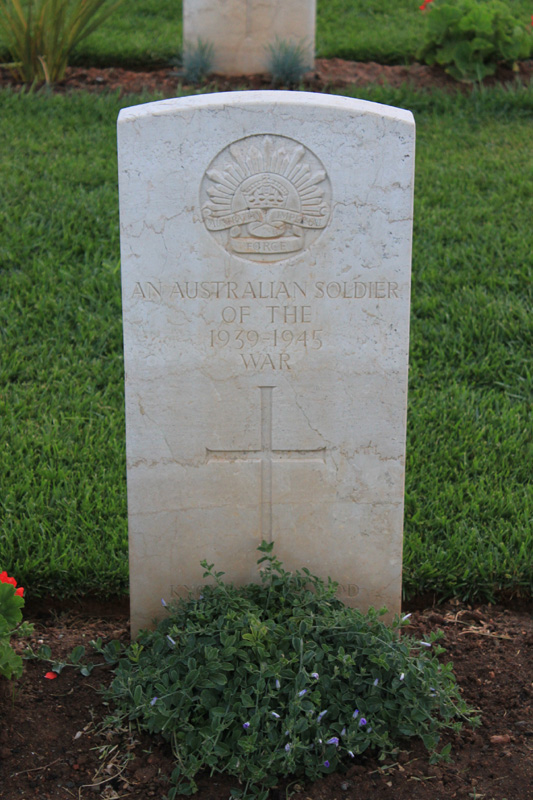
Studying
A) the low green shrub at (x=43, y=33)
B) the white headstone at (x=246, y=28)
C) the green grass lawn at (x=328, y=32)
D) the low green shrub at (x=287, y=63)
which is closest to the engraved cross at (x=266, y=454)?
the low green shrub at (x=287, y=63)

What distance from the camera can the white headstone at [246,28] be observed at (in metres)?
6.79

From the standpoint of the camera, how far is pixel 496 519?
3.31 meters

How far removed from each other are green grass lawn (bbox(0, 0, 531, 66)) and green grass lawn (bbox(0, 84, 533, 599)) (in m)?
1.22

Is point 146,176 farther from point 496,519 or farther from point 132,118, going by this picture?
point 496,519

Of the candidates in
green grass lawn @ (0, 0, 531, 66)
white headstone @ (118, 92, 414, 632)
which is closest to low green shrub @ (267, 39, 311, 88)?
green grass lawn @ (0, 0, 531, 66)

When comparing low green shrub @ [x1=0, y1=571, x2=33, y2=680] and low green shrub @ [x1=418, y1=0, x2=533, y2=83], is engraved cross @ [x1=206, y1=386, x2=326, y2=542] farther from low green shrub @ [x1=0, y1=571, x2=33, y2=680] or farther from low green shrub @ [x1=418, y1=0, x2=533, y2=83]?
low green shrub @ [x1=418, y1=0, x2=533, y2=83]

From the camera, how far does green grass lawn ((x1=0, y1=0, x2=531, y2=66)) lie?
7453mm

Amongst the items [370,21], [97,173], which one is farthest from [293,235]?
[370,21]

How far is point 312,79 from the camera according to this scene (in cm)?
688

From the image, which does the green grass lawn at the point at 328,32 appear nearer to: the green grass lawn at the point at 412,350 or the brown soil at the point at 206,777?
the green grass lawn at the point at 412,350

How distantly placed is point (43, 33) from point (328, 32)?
278 centimetres

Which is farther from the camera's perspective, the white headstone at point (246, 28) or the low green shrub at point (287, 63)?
the white headstone at point (246, 28)

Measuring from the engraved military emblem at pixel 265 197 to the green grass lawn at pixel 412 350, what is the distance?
1.26 meters

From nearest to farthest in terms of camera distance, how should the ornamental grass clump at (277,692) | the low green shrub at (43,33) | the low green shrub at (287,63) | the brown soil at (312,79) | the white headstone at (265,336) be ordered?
the ornamental grass clump at (277,692)
the white headstone at (265,336)
the low green shrub at (43,33)
the low green shrub at (287,63)
the brown soil at (312,79)
